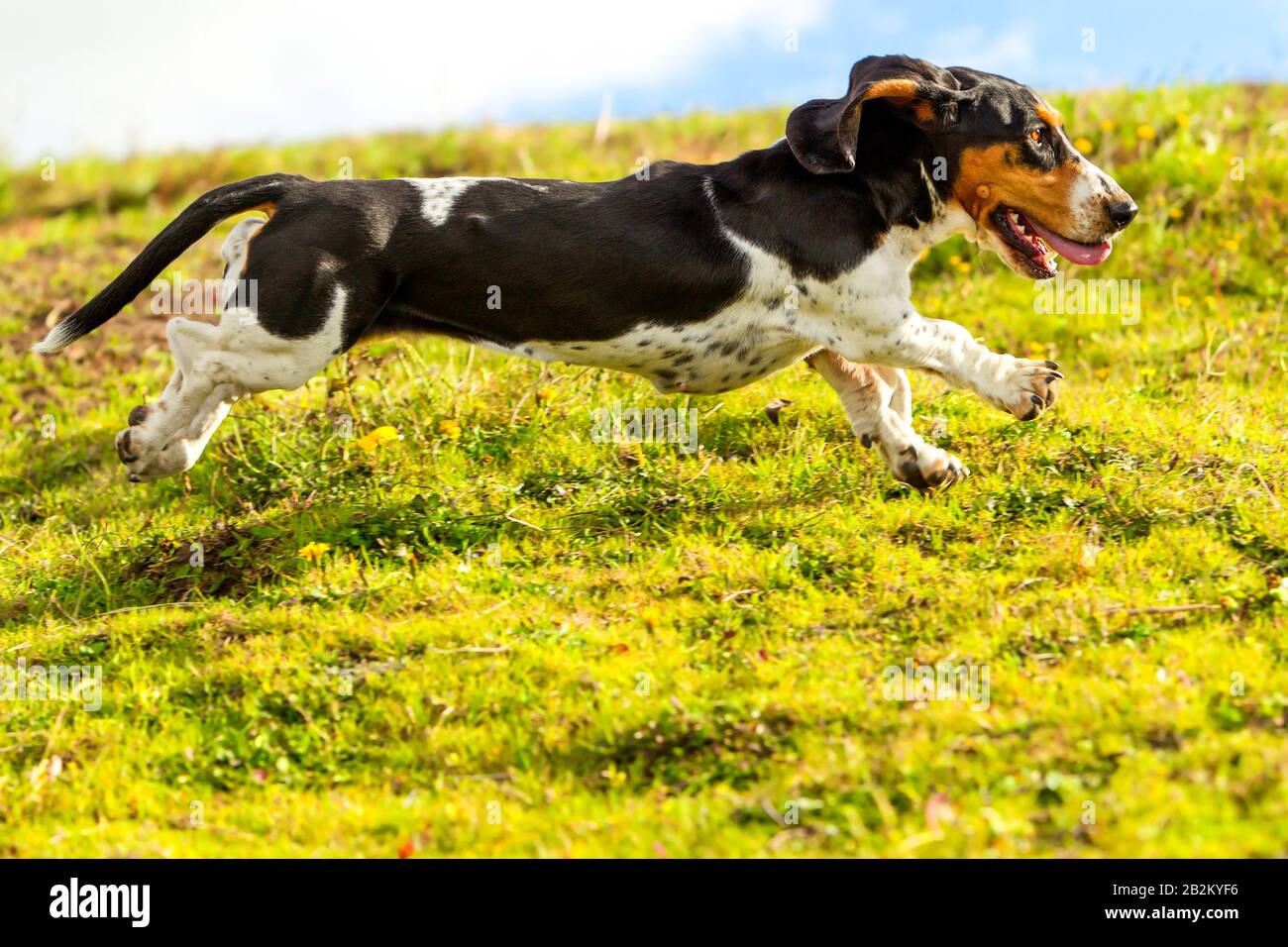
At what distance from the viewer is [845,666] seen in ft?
13.5

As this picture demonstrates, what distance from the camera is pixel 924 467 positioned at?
17.0ft

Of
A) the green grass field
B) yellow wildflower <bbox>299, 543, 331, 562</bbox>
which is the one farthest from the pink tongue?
yellow wildflower <bbox>299, 543, 331, 562</bbox>

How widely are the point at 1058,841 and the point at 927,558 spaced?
1610mm

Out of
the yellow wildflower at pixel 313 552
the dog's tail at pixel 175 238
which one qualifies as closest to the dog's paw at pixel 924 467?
the yellow wildflower at pixel 313 552

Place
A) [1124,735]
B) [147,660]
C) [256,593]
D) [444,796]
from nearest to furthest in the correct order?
[1124,735], [444,796], [147,660], [256,593]

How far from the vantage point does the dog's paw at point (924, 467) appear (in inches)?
204

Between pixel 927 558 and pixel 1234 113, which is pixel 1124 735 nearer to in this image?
pixel 927 558

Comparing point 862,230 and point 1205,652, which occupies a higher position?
point 862,230

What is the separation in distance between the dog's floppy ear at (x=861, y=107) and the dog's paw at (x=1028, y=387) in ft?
3.06

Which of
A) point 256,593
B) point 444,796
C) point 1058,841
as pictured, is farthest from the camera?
point 256,593

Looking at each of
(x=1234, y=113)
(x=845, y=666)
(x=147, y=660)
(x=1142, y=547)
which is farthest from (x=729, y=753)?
(x=1234, y=113)

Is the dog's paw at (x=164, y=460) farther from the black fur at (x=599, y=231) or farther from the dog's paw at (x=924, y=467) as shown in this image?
the dog's paw at (x=924, y=467)

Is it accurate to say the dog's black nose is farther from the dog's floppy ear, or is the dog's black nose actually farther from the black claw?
the black claw

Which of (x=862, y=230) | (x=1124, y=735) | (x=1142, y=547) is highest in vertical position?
(x=862, y=230)
